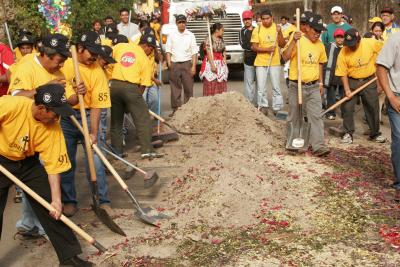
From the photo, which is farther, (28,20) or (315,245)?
(28,20)

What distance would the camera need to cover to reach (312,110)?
8094 millimetres

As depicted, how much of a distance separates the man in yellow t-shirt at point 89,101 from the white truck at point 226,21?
29.9ft

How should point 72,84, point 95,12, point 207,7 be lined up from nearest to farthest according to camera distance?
point 72,84, point 207,7, point 95,12

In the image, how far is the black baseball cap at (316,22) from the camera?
25.8 feet

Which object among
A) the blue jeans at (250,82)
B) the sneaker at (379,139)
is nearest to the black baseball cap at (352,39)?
the sneaker at (379,139)

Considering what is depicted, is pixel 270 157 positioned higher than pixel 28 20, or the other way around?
pixel 28 20

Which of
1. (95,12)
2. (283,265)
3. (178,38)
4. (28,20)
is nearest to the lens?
(283,265)

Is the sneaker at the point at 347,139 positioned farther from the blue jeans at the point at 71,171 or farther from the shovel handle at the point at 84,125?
the shovel handle at the point at 84,125

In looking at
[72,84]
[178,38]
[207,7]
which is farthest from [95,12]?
[72,84]

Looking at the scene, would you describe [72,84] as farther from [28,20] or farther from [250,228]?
[28,20]

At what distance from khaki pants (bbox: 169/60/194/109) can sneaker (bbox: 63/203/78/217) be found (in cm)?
565

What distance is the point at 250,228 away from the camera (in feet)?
17.7

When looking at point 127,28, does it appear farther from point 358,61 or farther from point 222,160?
point 222,160

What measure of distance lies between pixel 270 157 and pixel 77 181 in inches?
100
